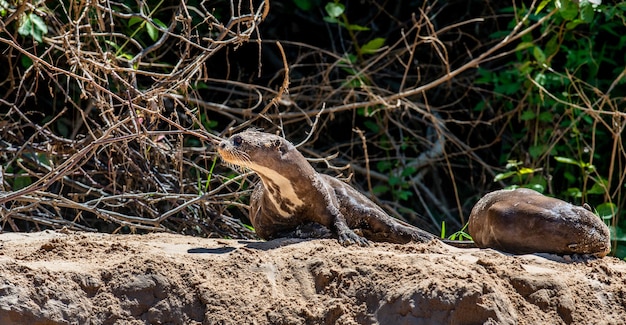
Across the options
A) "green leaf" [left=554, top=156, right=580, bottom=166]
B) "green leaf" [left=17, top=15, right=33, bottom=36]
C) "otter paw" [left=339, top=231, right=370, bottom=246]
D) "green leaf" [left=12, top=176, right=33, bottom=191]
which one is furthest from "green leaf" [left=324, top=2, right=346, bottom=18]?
"otter paw" [left=339, top=231, right=370, bottom=246]

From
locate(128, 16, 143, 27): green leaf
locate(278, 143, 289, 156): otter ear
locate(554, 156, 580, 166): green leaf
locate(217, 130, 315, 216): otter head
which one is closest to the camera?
locate(217, 130, 315, 216): otter head

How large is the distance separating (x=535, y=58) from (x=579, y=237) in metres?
3.36

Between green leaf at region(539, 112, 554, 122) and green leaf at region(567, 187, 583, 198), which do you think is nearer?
green leaf at region(567, 187, 583, 198)

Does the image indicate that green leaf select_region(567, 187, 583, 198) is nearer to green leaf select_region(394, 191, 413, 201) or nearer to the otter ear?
green leaf select_region(394, 191, 413, 201)

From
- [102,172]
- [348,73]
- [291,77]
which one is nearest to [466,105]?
[348,73]

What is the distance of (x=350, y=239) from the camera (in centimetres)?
438

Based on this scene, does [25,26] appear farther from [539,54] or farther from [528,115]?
[528,115]

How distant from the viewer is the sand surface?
3.49 meters

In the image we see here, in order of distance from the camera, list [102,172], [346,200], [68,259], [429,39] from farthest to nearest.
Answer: [429,39] < [102,172] < [346,200] < [68,259]

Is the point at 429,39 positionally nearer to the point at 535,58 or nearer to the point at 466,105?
the point at 535,58

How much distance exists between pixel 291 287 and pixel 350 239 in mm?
703

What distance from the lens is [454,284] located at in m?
3.53

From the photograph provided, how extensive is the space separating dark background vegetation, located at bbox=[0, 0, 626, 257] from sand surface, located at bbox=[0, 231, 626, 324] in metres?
1.84

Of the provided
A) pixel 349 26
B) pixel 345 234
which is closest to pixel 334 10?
Answer: pixel 349 26
